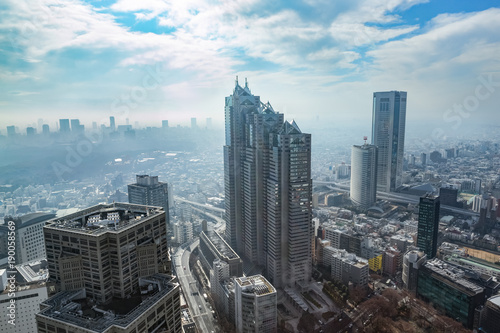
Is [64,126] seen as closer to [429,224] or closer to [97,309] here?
[97,309]

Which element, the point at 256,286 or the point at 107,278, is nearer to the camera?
the point at 107,278

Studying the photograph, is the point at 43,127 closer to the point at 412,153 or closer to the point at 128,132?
the point at 128,132

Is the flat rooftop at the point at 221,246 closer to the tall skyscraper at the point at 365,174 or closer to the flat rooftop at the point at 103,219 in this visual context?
the flat rooftop at the point at 103,219

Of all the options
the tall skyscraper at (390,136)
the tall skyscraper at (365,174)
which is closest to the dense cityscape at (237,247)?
the tall skyscraper at (365,174)

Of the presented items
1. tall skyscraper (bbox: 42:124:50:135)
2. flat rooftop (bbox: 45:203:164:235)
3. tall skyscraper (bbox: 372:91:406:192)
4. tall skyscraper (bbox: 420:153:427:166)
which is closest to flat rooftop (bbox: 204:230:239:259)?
flat rooftop (bbox: 45:203:164:235)

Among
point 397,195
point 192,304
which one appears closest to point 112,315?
point 192,304

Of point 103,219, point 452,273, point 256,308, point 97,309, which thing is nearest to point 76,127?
point 103,219
